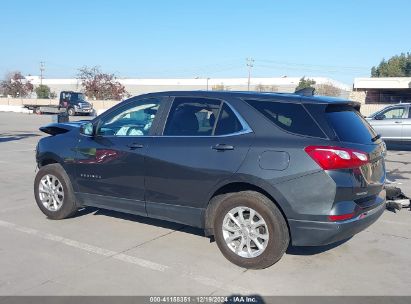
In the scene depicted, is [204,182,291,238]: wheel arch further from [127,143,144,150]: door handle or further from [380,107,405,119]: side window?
[380,107,405,119]: side window

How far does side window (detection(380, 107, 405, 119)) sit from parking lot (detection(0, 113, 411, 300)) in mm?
9826

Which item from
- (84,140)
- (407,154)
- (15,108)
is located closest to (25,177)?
(84,140)

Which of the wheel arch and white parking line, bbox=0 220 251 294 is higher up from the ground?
the wheel arch

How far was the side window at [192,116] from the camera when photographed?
4980mm

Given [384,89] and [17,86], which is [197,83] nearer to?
[17,86]

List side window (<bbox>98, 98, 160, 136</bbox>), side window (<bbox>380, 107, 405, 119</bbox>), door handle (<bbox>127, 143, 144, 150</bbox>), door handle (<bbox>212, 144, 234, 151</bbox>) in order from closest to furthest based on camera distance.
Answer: door handle (<bbox>212, 144, 234, 151</bbox>) < door handle (<bbox>127, 143, 144, 150</bbox>) < side window (<bbox>98, 98, 160, 136</bbox>) < side window (<bbox>380, 107, 405, 119</bbox>)

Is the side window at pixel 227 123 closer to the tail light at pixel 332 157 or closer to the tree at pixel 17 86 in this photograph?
the tail light at pixel 332 157

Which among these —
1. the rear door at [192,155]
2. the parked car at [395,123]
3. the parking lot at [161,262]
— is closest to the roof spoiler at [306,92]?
the rear door at [192,155]

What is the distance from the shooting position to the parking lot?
13.7 ft

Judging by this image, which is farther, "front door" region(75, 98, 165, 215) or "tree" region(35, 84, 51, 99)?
"tree" region(35, 84, 51, 99)

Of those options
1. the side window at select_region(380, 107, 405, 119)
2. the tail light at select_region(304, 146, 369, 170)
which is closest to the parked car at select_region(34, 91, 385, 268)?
the tail light at select_region(304, 146, 369, 170)

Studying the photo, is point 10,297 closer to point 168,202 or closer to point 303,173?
point 168,202

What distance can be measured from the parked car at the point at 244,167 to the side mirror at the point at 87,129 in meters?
0.03

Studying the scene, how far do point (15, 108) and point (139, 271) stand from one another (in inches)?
2008
